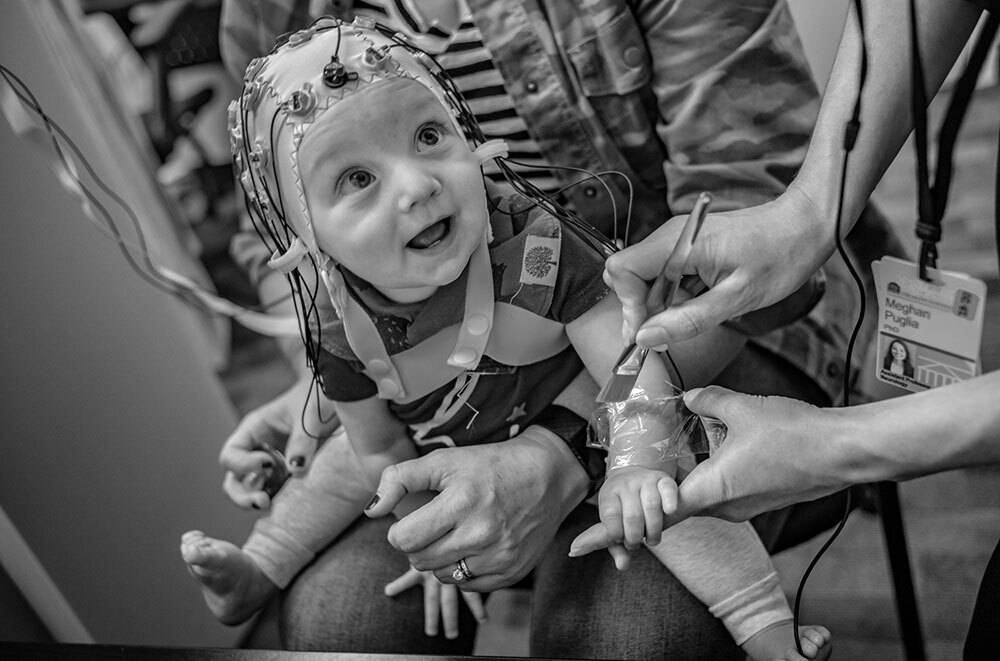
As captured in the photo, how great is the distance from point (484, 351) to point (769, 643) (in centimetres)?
37

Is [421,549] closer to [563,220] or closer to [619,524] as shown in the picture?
[619,524]

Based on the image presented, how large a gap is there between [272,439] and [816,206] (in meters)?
0.72

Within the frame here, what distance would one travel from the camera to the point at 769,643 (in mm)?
819

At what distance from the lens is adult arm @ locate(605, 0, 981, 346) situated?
0.70 meters

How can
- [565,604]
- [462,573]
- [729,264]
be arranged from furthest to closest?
[565,604]
[462,573]
[729,264]

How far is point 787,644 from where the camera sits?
808 mm

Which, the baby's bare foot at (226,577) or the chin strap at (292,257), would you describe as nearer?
the chin strap at (292,257)

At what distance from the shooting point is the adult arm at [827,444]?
23.4 inches

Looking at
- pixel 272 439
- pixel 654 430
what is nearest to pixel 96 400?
pixel 272 439

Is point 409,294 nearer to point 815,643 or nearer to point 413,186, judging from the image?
point 413,186

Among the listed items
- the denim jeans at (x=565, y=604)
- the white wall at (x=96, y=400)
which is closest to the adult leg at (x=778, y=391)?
the denim jeans at (x=565, y=604)

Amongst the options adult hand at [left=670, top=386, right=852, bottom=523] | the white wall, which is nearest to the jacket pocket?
adult hand at [left=670, top=386, right=852, bottom=523]

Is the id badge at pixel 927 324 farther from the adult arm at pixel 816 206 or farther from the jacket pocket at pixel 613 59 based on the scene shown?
the jacket pocket at pixel 613 59

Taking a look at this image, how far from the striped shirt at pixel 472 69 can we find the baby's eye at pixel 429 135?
0.78 ft
